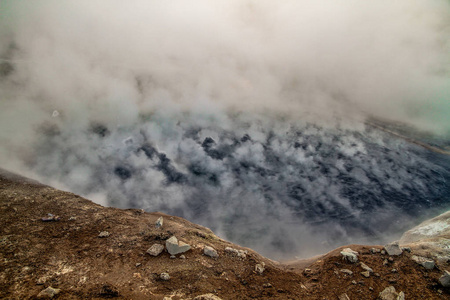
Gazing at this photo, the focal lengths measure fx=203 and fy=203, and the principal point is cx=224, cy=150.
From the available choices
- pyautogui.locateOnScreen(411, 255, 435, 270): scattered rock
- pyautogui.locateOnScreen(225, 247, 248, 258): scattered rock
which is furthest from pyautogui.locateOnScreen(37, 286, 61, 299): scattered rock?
pyautogui.locateOnScreen(411, 255, 435, 270): scattered rock

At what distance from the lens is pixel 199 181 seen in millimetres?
19812

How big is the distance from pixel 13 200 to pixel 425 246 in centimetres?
1619

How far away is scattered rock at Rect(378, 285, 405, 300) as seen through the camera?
5816 mm

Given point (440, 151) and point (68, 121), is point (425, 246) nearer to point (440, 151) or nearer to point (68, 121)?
point (440, 151)

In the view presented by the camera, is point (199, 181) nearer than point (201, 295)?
No

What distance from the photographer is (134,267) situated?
19.2ft

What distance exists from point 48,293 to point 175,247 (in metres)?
3.11

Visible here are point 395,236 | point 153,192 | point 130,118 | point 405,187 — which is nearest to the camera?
point 395,236

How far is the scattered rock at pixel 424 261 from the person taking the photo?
21.9 ft

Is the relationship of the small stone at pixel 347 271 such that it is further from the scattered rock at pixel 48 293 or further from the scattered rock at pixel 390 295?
the scattered rock at pixel 48 293

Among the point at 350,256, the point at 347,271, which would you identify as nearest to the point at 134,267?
the point at 347,271

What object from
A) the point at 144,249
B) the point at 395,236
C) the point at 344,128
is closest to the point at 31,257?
the point at 144,249

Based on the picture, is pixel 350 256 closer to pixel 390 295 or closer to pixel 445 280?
pixel 390 295

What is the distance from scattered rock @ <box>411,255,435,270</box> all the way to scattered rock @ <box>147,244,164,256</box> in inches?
339
